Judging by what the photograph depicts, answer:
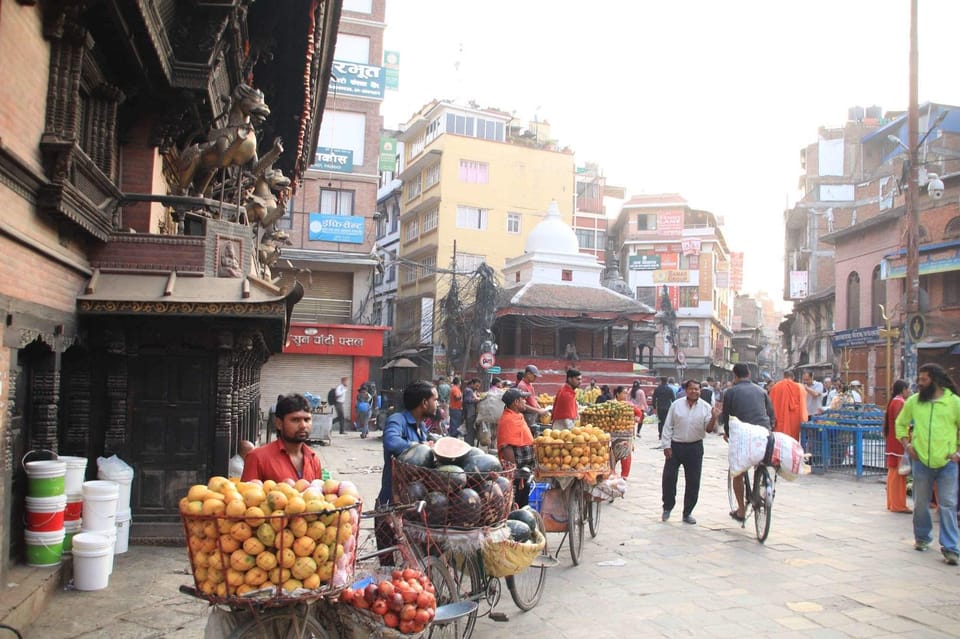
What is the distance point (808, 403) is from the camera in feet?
62.6

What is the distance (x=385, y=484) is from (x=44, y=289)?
3330 mm

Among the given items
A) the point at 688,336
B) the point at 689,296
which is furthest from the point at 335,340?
the point at 689,296

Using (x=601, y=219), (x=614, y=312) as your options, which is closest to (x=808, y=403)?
(x=614, y=312)

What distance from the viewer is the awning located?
7.83 meters

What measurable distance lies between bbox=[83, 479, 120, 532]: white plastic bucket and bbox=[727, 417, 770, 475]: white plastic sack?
21.3 ft

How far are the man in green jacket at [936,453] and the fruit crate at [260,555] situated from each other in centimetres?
686

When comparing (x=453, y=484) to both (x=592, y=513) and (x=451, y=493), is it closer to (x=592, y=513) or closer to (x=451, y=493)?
(x=451, y=493)

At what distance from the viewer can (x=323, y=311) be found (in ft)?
111

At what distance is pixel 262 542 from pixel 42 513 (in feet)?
12.3

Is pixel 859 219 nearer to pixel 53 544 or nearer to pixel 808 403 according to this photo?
pixel 808 403

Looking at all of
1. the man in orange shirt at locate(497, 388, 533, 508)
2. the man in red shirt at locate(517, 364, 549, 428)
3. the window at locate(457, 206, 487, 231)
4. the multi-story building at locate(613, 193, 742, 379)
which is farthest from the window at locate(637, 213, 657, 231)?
the man in orange shirt at locate(497, 388, 533, 508)

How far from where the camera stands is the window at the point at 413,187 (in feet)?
174

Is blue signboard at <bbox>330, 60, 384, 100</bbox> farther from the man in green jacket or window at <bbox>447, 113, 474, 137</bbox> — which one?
the man in green jacket

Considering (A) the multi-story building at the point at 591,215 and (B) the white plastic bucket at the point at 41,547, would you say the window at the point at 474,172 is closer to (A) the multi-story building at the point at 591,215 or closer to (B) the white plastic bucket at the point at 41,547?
(A) the multi-story building at the point at 591,215
